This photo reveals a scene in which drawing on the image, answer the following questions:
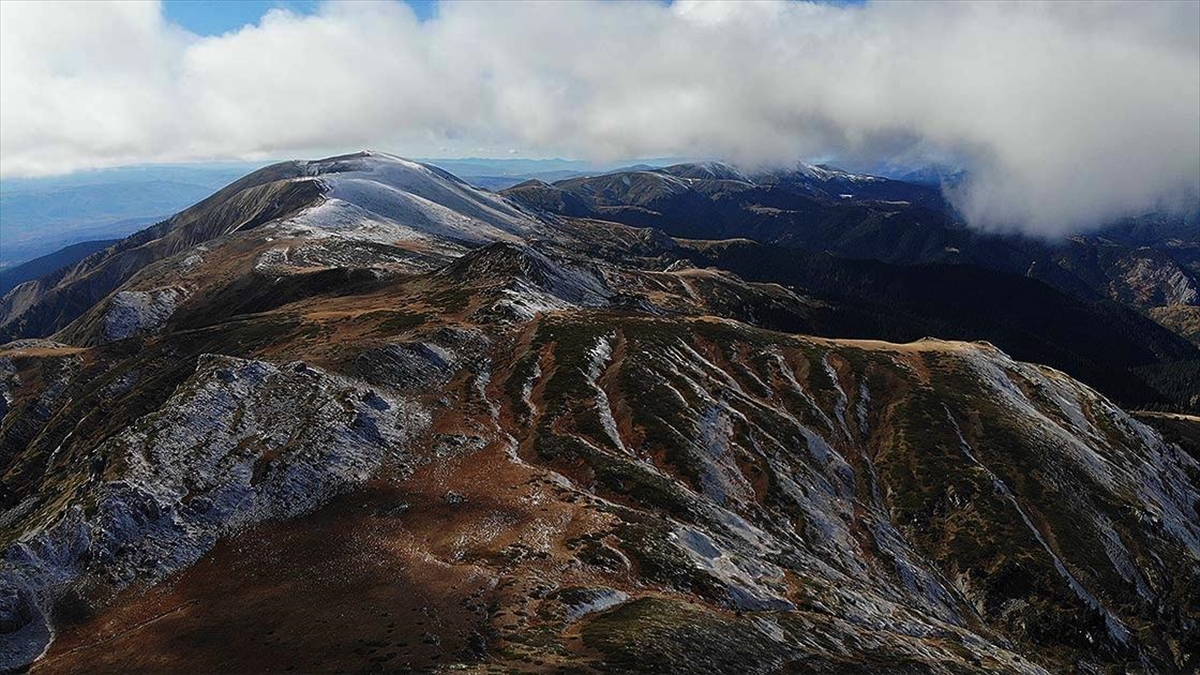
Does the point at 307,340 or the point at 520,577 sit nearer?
the point at 520,577

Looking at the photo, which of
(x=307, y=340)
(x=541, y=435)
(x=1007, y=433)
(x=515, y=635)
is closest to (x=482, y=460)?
(x=541, y=435)

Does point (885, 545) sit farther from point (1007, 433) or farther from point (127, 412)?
point (127, 412)

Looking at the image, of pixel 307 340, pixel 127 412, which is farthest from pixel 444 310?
pixel 127 412

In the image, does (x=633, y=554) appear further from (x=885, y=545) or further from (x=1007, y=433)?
(x=1007, y=433)

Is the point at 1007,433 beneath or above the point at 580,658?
beneath

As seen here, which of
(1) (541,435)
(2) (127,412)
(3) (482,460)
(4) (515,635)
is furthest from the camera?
(2) (127,412)

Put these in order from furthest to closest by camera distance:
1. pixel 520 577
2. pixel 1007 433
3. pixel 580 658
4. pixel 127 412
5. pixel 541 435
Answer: pixel 1007 433 < pixel 127 412 < pixel 541 435 < pixel 520 577 < pixel 580 658

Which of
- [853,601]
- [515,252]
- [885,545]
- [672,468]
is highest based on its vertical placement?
[515,252]
